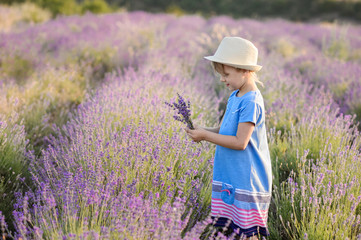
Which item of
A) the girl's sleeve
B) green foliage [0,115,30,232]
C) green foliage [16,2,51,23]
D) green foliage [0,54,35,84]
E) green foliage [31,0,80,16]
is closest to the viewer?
the girl's sleeve

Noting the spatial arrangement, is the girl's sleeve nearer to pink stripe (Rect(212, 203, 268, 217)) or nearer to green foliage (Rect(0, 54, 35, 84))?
pink stripe (Rect(212, 203, 268, 217))

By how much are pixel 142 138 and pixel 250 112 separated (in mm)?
931

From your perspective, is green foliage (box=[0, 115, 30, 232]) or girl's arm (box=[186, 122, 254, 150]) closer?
girl's arm (box=[186, 122, 254, 150])

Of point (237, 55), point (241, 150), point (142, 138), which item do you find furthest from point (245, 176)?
point (142, 138)

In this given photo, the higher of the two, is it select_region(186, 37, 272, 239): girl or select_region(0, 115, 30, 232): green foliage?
select_region(186, 37, 272, 239): girl

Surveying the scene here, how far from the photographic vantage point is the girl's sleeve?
203cm

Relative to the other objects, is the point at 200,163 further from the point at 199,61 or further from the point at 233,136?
the point at 199,61

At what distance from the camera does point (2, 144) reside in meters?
2.87

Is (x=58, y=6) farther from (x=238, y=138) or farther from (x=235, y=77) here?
(x=238, y=138)

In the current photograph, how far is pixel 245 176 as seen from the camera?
82.5 inches

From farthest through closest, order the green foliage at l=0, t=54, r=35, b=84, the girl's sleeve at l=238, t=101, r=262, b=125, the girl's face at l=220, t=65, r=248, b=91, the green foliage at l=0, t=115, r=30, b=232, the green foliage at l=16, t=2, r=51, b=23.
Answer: the green foliage at l=16, t=2, r=51, b=23 → the green foliage at l=0, t=54, r=35, b=84 → the green foliage at l=0, t=115, r=30, b=232 → the girl's face at l=220, t=65, r=248, b=91 → the girl's sleeve at l=238, t=101, r=262, b=125

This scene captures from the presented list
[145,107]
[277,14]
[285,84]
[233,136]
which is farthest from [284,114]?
[277,14]

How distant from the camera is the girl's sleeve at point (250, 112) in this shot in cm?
203

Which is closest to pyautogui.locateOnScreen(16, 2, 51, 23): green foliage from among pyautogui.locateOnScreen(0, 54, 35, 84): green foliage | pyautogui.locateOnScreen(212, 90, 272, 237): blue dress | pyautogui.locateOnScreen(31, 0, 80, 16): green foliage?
pyautogui.locateOnScreen(31, 0, 80, 16): green foliage
